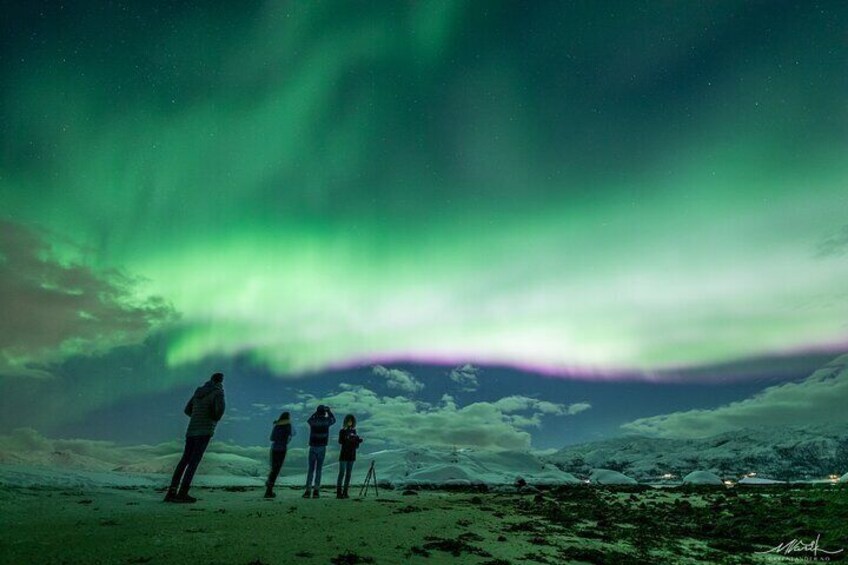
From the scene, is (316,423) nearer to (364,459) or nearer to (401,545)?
(401,545)

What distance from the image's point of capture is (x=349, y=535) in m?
8.04

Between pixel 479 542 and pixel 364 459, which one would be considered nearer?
pixel 479 542

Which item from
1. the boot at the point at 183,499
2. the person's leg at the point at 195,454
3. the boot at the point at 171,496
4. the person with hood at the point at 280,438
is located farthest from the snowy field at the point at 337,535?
the person with hood at the point at 280,438

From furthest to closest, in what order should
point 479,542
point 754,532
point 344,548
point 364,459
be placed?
point 364,459 → point 754,532 → point 479,542 → point 344,548

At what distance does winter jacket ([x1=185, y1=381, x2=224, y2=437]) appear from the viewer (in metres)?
11.5

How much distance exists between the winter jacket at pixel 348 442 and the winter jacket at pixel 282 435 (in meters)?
2.11

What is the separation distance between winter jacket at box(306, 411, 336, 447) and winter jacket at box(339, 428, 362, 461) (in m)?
0.88

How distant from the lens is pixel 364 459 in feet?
252

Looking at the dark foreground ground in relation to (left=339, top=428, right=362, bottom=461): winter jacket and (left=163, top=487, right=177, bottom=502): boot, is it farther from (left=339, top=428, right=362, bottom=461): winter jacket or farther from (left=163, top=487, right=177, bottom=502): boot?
(left=339, top=428, right=362, bottom=461): winter jacket

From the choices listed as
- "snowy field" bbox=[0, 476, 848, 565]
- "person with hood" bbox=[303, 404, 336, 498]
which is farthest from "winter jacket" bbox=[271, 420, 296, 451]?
"snowy field" bbox=[0, 476, 848, 565]

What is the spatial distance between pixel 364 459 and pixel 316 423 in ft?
214

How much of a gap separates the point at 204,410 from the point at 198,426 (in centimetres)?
40

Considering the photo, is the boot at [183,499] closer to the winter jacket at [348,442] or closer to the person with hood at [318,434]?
the person with hood at [318,434]

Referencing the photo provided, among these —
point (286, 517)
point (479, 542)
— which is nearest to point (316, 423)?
point (286, 517)
